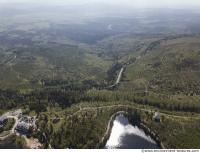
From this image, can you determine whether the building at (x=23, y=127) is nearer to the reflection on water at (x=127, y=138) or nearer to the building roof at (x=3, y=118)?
the building roof at (x=3, y=118)

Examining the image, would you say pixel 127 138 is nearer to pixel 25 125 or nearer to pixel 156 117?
pixel 156 117

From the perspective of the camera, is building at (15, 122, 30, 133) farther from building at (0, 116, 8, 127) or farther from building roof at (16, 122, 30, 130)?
building at (0, 116, 8, 127)

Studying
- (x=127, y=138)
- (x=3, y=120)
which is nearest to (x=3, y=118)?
(x=3, y=120)

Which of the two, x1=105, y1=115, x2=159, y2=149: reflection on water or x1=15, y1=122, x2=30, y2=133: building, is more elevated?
x1=15, y1=122, x2=30, y2=133: building

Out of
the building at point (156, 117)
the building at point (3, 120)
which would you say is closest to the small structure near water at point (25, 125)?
the building at point (3, 120)

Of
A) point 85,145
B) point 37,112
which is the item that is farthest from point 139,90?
point 85,145

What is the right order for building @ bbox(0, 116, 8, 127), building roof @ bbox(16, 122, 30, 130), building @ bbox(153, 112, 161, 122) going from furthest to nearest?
1. building @ bbox(153, 112, 161, 122)
2. building @ bbox(0, 116, 8, 127)
3. building roof @ bbox(16, 122, 30, 130)

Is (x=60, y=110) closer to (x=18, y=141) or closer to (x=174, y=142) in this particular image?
(x=18, y=141)

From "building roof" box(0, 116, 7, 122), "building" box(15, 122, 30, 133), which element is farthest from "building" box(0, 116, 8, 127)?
"building" box(15, 122, 30, 133)
